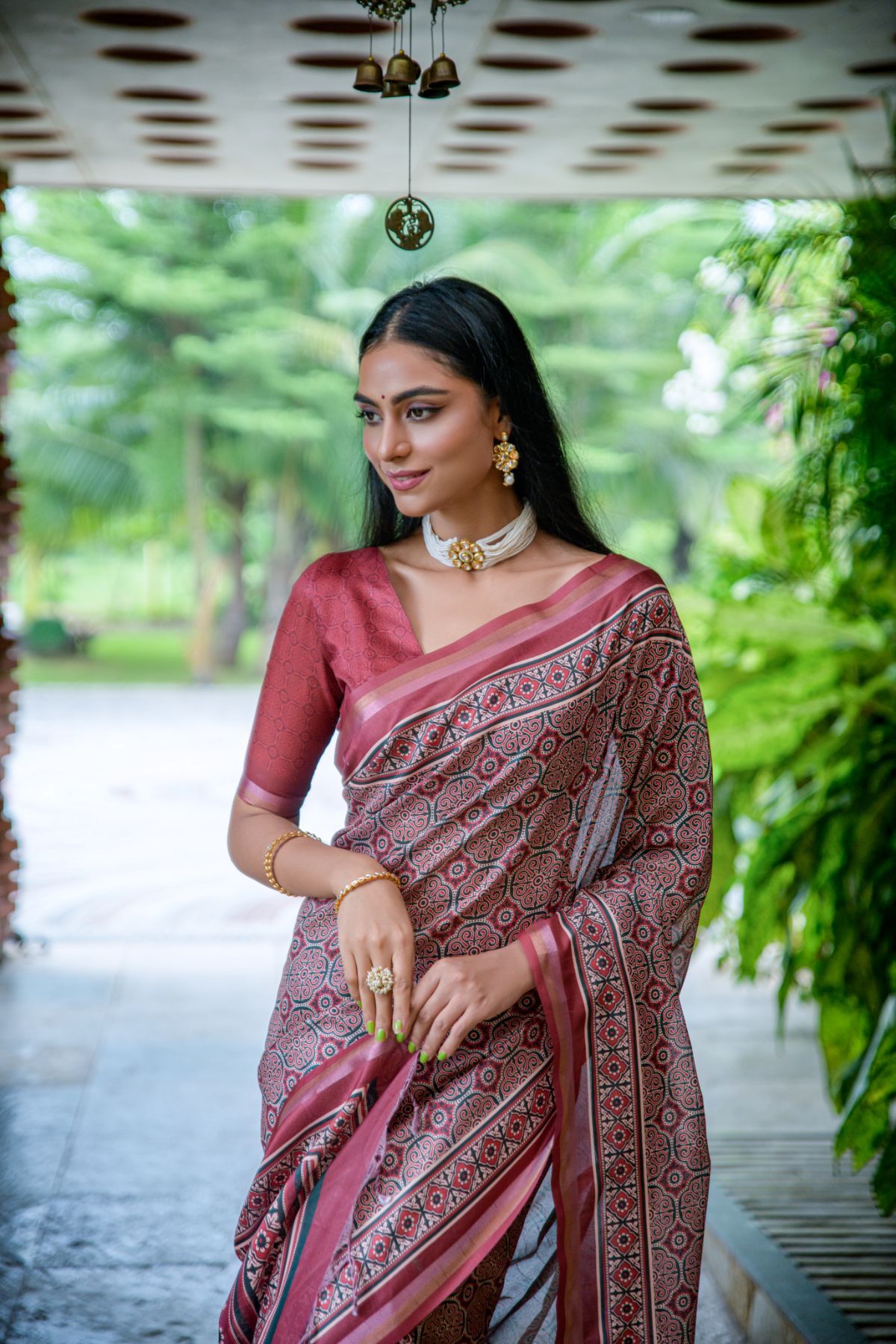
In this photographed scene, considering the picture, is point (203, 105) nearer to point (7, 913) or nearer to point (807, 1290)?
point (7, 913)

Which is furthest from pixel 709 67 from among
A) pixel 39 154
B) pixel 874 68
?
pixel 39 154

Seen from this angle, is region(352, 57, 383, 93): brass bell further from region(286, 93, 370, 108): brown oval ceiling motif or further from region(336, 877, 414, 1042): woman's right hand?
region(286, 93, 370, 108): brown oval ceiling motif

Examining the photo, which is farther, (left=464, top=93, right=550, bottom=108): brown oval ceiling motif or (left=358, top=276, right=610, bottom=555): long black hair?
(left=464, top=93, right=550, bottom=108): brown oval ceiling motif

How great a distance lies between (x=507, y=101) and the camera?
11.2ft

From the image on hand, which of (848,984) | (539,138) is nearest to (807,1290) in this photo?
(848,984)

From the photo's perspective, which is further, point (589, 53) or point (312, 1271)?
point (589, 53)

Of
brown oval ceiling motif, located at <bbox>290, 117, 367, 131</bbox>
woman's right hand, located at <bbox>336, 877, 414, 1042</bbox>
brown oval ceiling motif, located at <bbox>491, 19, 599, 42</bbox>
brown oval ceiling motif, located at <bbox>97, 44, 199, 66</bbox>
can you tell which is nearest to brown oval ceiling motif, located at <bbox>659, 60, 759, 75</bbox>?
brown oval ceiling motif, located at <bbox>491, 19, 599, 42</bbox>

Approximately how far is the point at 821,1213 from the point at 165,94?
2841 millimetres

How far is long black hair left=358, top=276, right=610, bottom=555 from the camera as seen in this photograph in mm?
1541

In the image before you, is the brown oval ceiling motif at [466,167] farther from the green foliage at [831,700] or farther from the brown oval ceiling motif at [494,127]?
the green foliage at [831,700]

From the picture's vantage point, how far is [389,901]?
1.44 metres

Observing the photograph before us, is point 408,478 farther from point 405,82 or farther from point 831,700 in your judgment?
point 831,700

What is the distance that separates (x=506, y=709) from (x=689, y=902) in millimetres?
324

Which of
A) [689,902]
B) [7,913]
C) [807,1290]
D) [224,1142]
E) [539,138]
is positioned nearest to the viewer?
[689,902]
